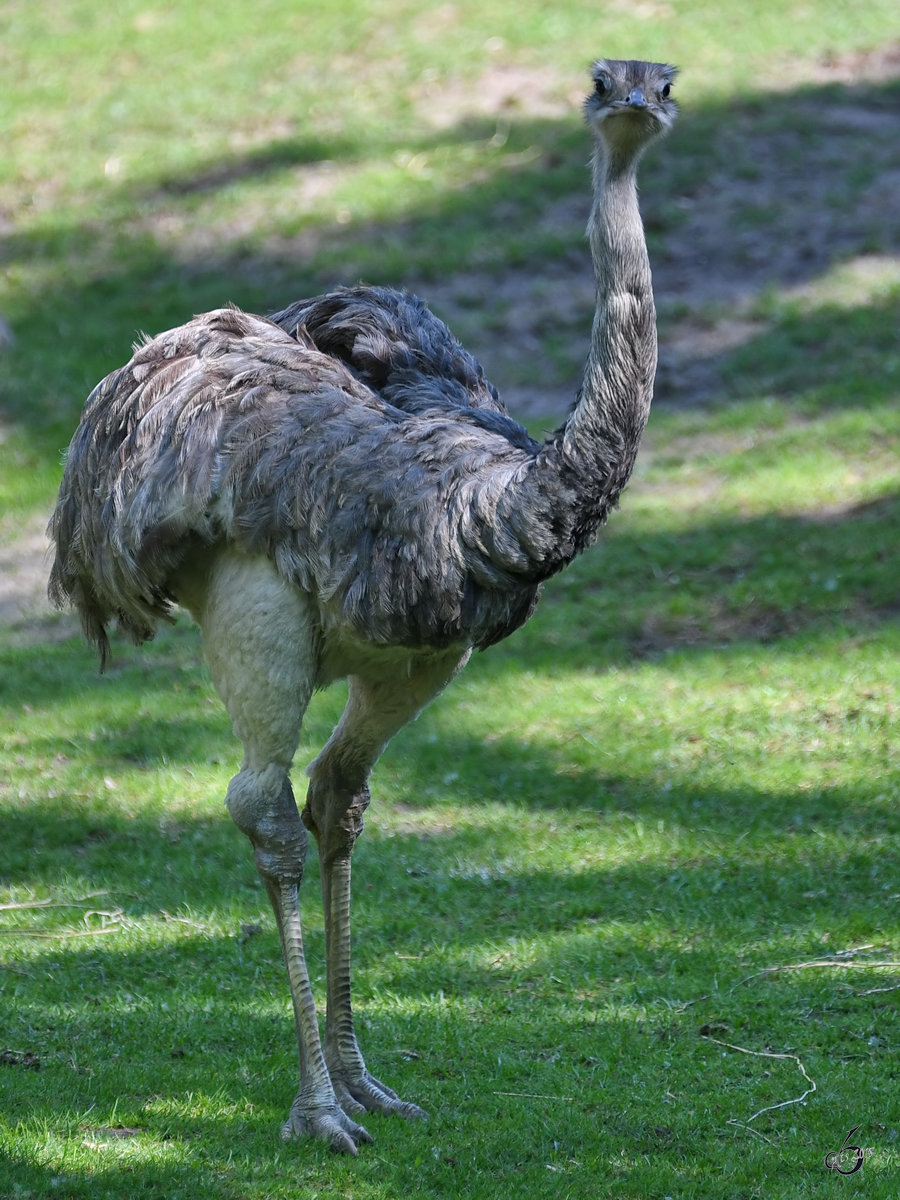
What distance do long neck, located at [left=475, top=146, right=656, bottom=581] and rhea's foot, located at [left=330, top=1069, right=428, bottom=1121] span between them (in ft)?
5.36

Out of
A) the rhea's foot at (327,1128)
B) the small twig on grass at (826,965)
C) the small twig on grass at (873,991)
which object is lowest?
the small twig on grass at (826,965)

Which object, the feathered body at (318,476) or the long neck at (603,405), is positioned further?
the feathered body at (318,476)

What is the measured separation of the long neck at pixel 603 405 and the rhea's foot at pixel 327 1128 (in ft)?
5.23

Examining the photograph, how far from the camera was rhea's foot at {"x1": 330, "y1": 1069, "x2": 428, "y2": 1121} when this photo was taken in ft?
15.6

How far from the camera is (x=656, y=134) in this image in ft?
13.3

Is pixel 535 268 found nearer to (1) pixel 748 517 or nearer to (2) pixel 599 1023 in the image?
(1) pixel 748 517

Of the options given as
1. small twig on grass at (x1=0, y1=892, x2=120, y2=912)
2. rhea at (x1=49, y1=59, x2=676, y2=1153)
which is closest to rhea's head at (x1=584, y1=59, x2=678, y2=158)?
rhea at (x1=49, y1=59, x2=676, y2=1153)

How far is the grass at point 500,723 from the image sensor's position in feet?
15.6

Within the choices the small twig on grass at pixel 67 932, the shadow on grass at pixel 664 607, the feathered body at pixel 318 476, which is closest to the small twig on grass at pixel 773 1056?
the feathered body at pixel 318 476

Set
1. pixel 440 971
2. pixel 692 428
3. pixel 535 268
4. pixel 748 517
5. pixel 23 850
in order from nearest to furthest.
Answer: pixel 440 971, pixel 23 850, pixel 748 517, pixel 692 428, pixel 535 268

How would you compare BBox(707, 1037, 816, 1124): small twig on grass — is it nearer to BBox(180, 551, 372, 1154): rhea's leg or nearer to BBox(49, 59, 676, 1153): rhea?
BBox(49, 59, 676, 1153): rhea

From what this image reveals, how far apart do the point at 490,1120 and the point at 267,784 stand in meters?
1.12

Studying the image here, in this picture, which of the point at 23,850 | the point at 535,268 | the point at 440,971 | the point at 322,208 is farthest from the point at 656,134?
the point at 322,208

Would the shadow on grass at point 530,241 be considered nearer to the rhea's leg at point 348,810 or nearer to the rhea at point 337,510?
the rhea at point 337,510
